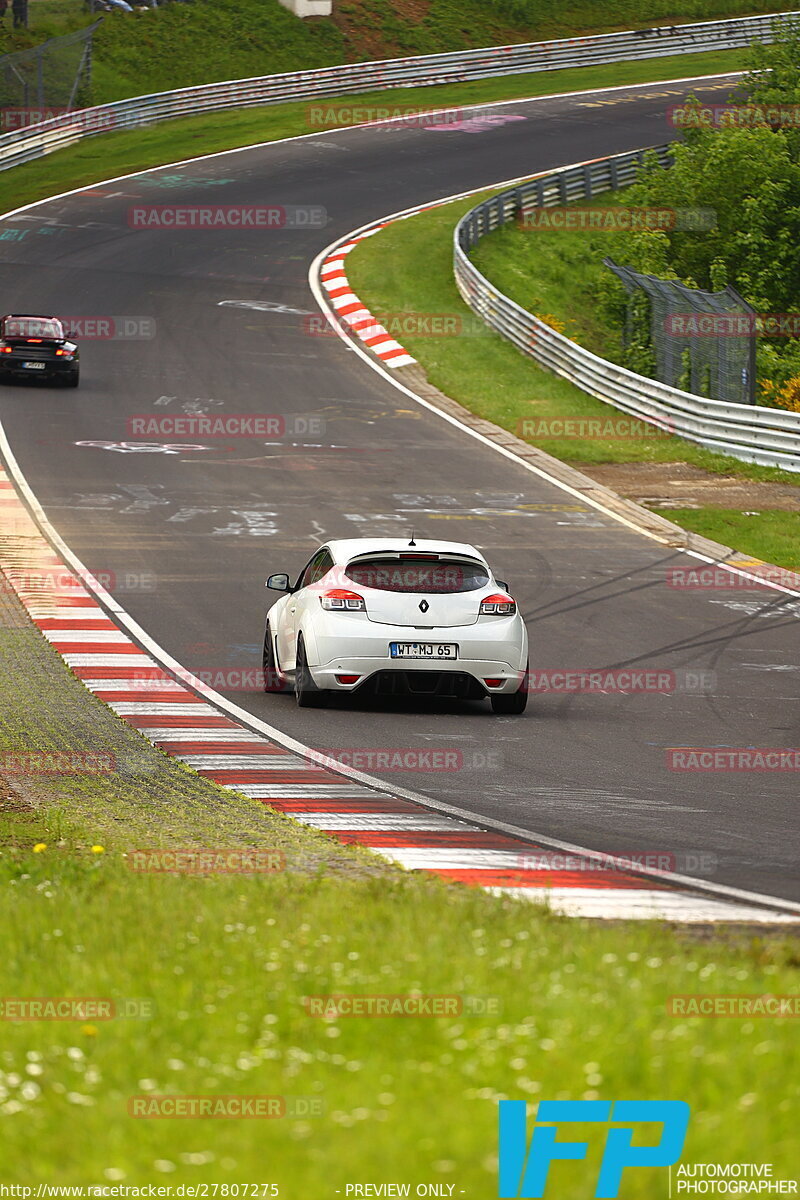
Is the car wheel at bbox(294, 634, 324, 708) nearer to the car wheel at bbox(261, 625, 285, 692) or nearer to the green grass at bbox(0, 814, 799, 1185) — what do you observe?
the car wheel at bbox(261, 625, 285, 692)

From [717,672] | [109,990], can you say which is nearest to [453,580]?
[717,672]

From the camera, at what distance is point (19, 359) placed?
114 feet

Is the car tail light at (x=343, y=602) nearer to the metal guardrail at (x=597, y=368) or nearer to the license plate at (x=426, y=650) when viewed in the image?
the license plate at (x=426, y=650)

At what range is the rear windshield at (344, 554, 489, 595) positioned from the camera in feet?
46.7

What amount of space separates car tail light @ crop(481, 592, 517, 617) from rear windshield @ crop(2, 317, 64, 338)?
2282 centimetres

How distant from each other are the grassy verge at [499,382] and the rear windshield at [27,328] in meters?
8.81

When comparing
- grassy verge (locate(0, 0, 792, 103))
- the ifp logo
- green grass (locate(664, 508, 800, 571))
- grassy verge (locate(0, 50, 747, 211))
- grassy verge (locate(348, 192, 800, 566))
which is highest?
grassy verge (locate(0, 0, 792, 103))

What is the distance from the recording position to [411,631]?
14.0 meters

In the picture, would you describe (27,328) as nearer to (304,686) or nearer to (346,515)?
(346,515)

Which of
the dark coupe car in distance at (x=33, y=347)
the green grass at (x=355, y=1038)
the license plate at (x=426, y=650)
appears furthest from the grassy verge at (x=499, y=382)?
the green grass at (x=355, y=1038)

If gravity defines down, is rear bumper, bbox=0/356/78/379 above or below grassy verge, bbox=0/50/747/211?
below

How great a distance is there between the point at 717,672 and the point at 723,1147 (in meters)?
12.5

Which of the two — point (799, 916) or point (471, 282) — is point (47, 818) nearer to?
point (799, 916)

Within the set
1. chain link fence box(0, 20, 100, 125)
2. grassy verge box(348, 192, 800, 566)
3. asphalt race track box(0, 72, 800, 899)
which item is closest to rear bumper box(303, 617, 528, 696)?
asphalt race track box(0, 72, 800, 899)
